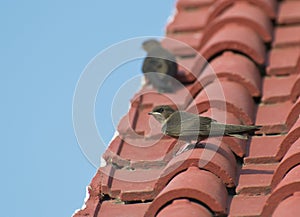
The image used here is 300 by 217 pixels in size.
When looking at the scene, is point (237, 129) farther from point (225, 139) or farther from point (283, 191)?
point (283, 191)

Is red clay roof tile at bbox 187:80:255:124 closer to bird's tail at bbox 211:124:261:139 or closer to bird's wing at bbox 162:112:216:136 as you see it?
bird's wing at bbox 162:112:216:136

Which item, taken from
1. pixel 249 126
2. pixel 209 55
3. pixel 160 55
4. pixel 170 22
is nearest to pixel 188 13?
pixel 170 22

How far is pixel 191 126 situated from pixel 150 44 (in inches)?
74.9

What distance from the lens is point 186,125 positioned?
14.6 ft

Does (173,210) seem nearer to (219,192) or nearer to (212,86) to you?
(219,192)

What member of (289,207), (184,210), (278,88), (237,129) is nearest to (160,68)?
(278,88)

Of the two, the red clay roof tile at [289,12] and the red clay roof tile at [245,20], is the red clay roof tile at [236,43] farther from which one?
the red clay roof tile at [289,12]

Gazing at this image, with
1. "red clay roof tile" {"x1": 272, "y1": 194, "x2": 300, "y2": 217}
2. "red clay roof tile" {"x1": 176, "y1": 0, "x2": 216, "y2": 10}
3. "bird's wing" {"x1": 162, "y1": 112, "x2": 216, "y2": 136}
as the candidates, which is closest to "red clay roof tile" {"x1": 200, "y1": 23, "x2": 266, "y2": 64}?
"bird's wing" {"x1": 162, "y1": 112, "x2": 216, "y2": 136}

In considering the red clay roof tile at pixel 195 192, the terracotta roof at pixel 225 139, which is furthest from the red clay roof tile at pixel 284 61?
the red clay roof tile at pixel 195 192

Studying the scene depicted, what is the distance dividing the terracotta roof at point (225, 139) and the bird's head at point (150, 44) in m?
0.11

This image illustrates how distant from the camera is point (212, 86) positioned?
455 cm

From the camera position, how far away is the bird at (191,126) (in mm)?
4051

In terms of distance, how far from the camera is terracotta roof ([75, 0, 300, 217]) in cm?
353

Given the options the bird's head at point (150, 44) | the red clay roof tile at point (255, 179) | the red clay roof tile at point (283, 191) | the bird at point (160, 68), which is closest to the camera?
the red clay roof tile at point (283, 191)
